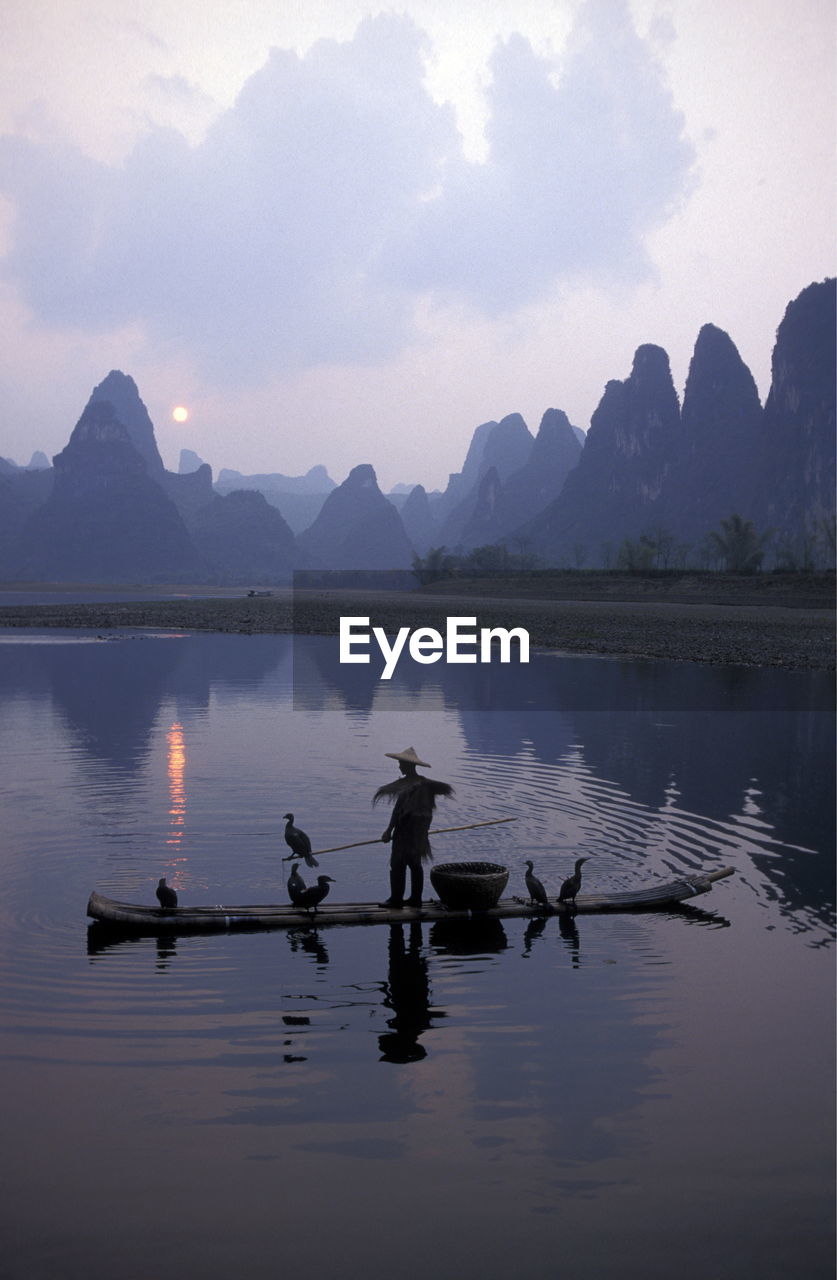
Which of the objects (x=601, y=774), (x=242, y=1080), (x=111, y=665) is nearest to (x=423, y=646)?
(x=111, y=665)

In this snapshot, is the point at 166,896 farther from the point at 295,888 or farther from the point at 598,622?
the point at 598,622

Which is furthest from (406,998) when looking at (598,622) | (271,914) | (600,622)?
(598,622)

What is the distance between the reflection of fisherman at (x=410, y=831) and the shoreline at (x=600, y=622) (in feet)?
88.6

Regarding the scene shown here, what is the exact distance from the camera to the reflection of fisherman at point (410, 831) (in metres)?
9.47

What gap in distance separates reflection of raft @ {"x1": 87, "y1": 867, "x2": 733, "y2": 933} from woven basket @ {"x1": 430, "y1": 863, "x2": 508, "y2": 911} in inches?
3.0

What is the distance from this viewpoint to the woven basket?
9.17 meters

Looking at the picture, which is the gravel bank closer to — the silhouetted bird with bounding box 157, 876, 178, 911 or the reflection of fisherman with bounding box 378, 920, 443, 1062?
the reflection of fisherman with bounding box 378, 920, 443, 1062

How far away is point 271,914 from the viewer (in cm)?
889

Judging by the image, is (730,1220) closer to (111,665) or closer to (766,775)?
(766,775)

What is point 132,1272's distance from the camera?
4.58 metres

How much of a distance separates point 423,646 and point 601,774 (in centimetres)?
3112

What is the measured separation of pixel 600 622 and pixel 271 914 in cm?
4834

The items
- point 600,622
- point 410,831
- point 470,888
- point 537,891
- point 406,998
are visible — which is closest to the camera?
point 406,998

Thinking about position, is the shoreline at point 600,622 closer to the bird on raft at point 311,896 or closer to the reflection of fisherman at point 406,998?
the reflection of fisherman at point 406,998
